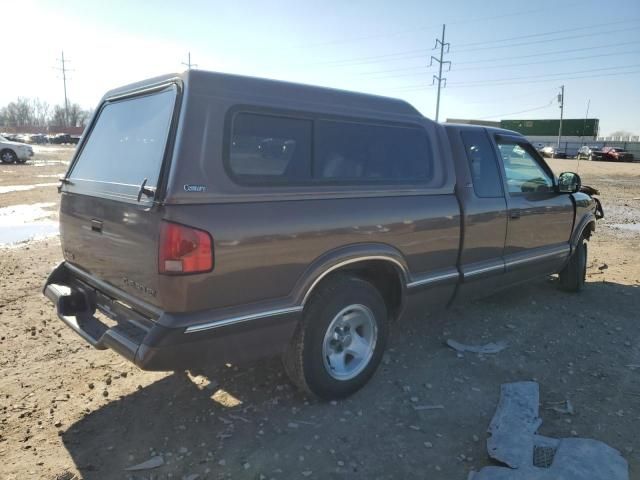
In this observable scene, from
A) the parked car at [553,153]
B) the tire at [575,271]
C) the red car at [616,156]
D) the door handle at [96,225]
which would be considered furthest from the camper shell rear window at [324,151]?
the parked car at [553,153]

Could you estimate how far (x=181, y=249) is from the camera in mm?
2455

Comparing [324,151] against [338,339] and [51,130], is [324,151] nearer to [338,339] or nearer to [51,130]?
[338,339]

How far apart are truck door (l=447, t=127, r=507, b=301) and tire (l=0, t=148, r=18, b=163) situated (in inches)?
1044

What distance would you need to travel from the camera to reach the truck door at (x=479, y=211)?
405cm

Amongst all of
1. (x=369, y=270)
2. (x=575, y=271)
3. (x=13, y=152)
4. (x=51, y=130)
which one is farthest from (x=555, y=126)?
(x=51, y=130)

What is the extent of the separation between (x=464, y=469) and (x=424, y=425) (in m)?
0.44

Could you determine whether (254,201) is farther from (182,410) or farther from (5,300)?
(5,300)

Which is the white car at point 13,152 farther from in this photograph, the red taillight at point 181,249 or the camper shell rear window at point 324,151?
the red taillight at point 181,249

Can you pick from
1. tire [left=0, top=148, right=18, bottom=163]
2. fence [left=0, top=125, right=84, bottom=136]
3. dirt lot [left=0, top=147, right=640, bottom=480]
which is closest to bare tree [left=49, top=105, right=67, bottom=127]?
fence [left=0, top=125, right=84, bottom=136]

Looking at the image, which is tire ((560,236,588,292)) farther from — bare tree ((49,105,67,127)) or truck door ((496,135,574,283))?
bare tree ((49,105,67,127))

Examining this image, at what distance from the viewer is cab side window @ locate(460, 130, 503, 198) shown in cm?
419

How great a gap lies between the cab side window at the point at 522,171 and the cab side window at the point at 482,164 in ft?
0.64

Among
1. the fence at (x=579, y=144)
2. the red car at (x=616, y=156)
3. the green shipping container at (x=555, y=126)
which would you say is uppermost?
the green shipping container at (x=555, y=126)

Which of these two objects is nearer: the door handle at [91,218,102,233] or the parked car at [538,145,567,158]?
the door handle at [91,218,102,233]
